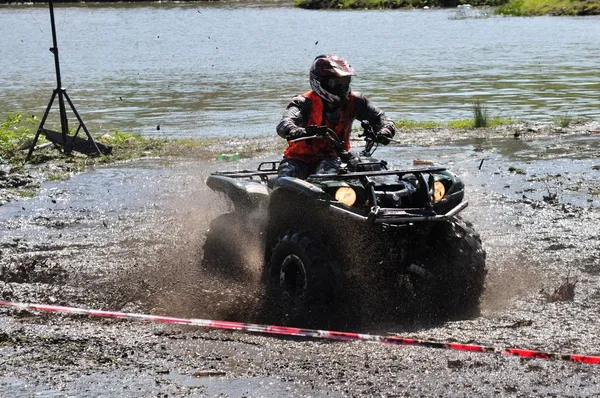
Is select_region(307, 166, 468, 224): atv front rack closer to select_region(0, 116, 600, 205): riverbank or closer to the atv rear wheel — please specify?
the atv rear wheel

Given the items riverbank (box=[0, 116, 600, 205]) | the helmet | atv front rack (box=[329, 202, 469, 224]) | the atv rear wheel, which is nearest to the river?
riverbank (box=[0, 116, 600, 205])

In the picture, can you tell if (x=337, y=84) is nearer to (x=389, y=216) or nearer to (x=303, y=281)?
(x=389, y=216)

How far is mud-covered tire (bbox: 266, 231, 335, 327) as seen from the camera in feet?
24.0

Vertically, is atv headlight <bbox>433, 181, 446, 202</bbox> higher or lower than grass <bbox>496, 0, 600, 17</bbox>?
higher

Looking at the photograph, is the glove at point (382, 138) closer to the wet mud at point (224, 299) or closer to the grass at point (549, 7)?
the wet mud at point (224, 299)

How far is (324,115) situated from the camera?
8.61m

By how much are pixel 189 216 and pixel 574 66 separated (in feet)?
68.2

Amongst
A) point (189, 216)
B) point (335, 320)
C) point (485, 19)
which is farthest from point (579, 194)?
point (485, 19)

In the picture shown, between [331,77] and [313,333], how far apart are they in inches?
96.3

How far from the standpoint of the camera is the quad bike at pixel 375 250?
731 cm

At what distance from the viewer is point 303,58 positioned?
35688 mm

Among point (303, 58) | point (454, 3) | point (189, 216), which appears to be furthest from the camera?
point (454, 3)

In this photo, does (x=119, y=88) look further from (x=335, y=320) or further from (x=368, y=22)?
(x=368, y=22)

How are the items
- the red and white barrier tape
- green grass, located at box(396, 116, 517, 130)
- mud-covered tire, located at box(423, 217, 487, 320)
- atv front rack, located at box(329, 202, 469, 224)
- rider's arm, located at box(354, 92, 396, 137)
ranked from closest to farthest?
the red and white barrier tape → atv front rack, located at box(329, 202, 469, 224) → mud-covered tire, located at box(423, 217, 487, 320) → rider's arm, located at box(354, 92, 396, 137) → green grass, located at box(396, 116, 517, 130)
